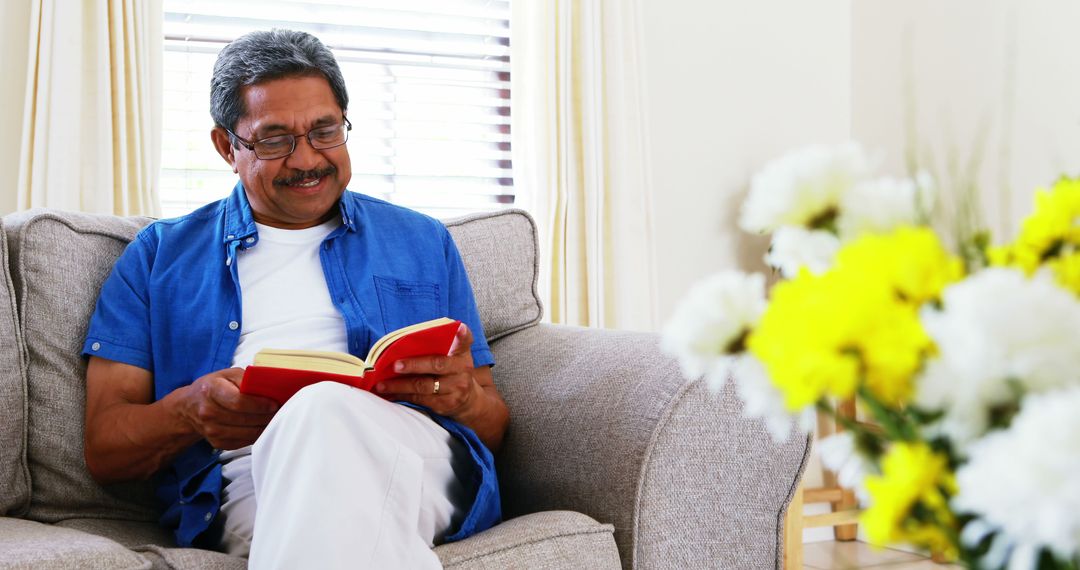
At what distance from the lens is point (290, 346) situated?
5.70 ft

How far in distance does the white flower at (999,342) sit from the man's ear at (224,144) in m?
1.68

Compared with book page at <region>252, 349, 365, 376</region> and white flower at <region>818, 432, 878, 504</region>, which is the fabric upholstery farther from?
white flower at <region>818, 432, 878, 504</region>

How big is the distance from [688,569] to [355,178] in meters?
1.88

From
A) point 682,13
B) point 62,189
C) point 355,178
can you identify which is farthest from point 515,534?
point 682,13

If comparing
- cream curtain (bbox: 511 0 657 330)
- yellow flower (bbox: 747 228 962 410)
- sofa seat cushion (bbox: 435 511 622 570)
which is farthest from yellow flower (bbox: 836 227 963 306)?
cream curtain (bbox: 511 0 657 330)

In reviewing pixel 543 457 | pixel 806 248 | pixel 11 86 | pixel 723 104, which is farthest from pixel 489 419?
pixel 723 104

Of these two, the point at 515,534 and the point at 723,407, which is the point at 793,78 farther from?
the point at 515,534

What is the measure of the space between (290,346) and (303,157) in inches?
12.9

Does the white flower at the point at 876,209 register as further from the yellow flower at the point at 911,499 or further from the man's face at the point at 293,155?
the man's face at the point at 293,155

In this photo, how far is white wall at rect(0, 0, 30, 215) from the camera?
8.36ft

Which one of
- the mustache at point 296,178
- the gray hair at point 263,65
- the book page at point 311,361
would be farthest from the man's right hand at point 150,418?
the gray hair at point 263,65

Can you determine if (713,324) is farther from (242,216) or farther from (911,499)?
(242,216)

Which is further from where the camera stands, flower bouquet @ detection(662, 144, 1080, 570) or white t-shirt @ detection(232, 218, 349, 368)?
white t-shirt @ detection(232, 218, 349, 368)

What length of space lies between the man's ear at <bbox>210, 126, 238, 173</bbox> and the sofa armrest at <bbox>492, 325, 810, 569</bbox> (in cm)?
73
